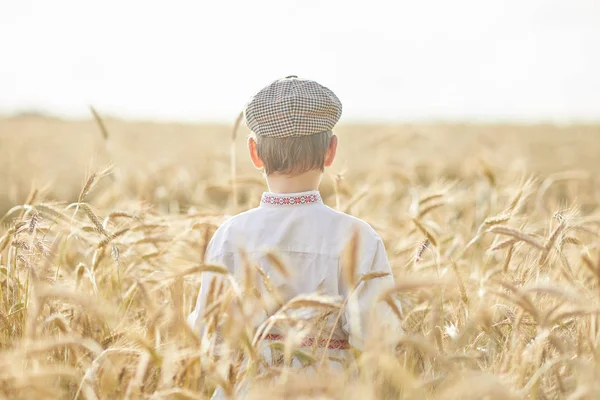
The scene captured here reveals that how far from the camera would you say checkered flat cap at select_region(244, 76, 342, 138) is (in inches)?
80.1

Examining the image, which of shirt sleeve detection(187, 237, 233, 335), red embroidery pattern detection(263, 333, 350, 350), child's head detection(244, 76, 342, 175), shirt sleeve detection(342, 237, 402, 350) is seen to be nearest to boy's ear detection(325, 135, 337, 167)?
child's head detection(244, 76, 342, 175)

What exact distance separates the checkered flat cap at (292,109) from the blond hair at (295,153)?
0.9 inches

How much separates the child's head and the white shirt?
0.12 m

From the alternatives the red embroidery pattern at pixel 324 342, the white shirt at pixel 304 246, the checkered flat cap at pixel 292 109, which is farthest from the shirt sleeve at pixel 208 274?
the checkered flat cap at pixel 292 109

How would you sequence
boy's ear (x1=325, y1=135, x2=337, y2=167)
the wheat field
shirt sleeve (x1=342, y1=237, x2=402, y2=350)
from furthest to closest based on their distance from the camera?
1. boy's ear (x1=325, y1=135, x2=337, y2=167)
2. shirt sleeve (x1=342, y1=237, x2=402, y2=350)
3. the wheat field

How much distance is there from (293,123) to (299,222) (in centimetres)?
34

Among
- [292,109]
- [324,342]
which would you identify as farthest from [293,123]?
[324,342]

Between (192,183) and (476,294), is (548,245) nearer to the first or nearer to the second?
(476,294)

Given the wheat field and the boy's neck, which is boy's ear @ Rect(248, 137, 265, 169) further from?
the wheat field

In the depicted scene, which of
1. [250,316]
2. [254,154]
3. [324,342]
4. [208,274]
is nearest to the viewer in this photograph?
[250,316]

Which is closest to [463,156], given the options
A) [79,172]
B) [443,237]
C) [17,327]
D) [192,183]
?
[192,183]

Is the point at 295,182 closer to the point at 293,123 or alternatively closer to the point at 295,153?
the point at 295,153

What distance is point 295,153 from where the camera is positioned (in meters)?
2.08

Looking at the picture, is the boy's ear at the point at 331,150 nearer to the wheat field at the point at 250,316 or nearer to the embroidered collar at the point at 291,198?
the embroidered collar at the point at 291,198
